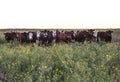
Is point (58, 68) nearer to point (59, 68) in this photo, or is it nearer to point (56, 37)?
point (59, 68)

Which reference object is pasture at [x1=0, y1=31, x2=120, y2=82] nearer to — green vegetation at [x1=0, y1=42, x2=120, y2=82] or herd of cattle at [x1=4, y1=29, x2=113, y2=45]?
green vegetation at [x1=0, y1=42, x2=120, y2=82]

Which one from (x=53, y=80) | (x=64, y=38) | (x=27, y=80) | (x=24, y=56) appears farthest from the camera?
(x=64, y=38)

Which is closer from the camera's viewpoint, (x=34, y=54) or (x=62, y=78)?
(x=62, y=78)

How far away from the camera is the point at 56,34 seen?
24078 mm

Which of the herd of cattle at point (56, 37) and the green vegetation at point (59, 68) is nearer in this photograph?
the green vegetation at point (59, 68)

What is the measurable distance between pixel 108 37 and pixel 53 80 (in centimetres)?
1500

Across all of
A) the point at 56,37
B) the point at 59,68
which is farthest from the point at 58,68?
the point at 56,37

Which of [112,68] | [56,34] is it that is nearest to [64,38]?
[56,34]

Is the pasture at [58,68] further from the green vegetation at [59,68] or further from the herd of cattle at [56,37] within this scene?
the herd of cattle at [56,37]

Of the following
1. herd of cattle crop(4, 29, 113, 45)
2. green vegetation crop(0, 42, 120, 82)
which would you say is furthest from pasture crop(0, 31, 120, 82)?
herd of cattle crop(4, 29, 113, 45)

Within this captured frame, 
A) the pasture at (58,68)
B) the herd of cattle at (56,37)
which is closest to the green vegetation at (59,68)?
the pasture at (58,68)

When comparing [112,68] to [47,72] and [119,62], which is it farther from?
[47,72]

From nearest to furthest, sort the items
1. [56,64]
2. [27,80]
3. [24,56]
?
[27,80] < [56,64] < [24,56]

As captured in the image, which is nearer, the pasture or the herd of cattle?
the pasture
